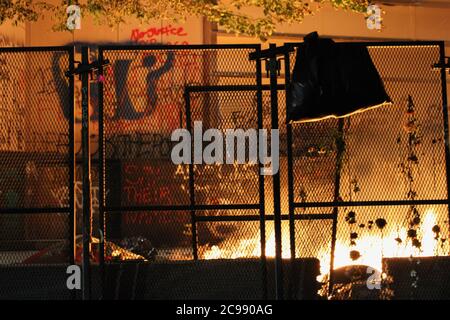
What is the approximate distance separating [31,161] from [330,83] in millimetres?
3267

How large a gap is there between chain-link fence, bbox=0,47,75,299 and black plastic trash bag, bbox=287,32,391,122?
2.34 meters

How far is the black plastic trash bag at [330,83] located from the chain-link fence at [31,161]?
7.67ft

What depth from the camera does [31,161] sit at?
846 centimetres

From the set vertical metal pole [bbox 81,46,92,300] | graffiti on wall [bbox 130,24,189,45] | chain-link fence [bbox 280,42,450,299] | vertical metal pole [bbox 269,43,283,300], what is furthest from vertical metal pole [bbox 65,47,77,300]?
graffiti on wall [bbox 130,24,189,45]

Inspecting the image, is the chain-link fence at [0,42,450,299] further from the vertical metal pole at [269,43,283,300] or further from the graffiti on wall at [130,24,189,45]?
the graffiti on wall at [130,24,189,45]

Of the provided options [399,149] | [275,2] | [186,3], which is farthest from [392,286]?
[186,3]

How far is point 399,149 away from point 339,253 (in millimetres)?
1340

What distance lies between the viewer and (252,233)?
8758mm

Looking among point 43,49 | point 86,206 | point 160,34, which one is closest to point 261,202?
point 86,206

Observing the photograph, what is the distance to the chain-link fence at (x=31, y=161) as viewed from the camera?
8328 mm

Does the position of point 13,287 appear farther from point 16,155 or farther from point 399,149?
point 399,149

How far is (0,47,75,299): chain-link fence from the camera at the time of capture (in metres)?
8.33

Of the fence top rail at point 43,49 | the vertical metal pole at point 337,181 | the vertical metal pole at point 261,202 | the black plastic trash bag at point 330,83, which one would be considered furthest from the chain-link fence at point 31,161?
the vertical metal pole at point 337,181

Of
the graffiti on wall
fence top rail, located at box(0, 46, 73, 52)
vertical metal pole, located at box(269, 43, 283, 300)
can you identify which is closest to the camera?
vertical metal pole, located at box(269, 43, 283, 300)
